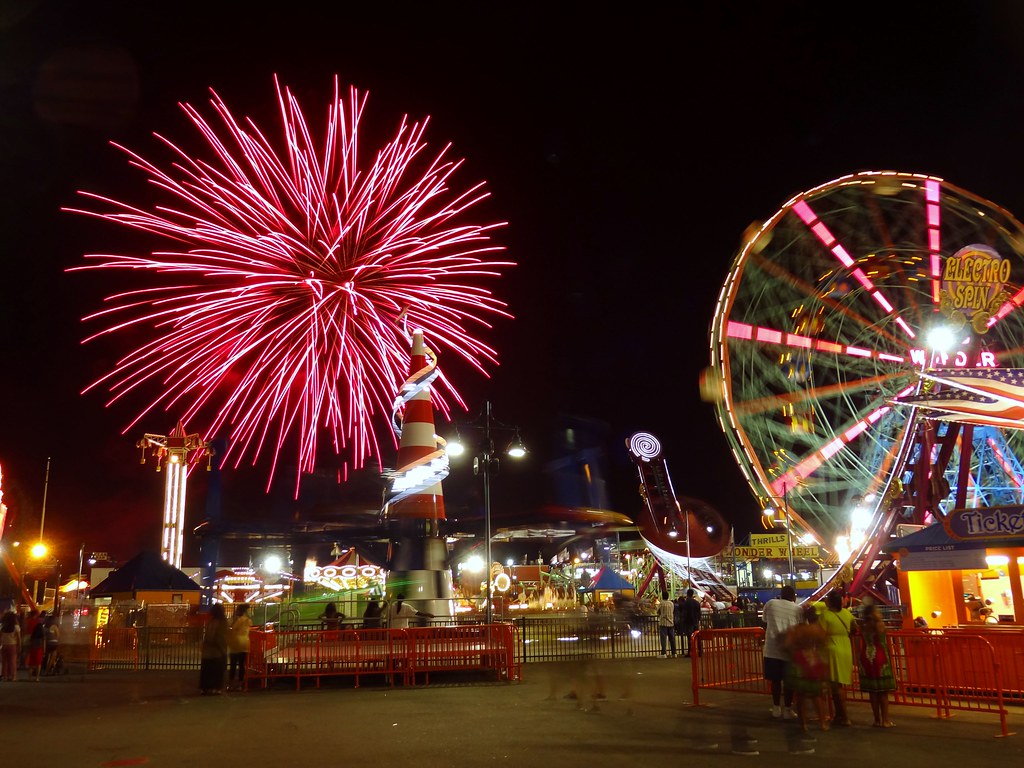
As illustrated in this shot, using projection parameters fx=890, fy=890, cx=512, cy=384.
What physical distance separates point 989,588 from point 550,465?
5465 cm

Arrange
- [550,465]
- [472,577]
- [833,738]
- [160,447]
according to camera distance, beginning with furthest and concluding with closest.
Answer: [550,465] < [472,577] < [160,447] < [833,738]

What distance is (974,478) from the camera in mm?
31109

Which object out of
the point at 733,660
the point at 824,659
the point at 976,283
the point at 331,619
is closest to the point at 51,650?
the point at 331,619

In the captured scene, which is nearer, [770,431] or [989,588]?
[989,588]

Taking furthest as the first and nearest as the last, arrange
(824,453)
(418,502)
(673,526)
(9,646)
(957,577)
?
(673,526) < (824,453) < (418,502) < (9,646) < (957,577)

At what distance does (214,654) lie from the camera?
1554 centimetres

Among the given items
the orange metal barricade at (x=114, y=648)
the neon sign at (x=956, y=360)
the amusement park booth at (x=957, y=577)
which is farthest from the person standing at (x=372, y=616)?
the neon sign at (x=956, y=360)

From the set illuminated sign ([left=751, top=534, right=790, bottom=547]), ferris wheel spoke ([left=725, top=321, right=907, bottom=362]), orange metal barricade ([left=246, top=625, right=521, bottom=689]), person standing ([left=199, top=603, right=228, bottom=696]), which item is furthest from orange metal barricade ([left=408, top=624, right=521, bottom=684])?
A: illuminated sign ([left=751, top=534, right=790, bottom=547])

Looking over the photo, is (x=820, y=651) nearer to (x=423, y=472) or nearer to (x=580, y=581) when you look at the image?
(x=423, y=472)

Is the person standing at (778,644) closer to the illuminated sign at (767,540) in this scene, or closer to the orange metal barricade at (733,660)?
the orange metal barricade at (733,660)

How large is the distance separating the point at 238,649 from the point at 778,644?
31.4ft

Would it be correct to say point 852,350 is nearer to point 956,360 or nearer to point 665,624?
point 956,360

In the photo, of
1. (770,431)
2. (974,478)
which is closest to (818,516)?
(770,431)

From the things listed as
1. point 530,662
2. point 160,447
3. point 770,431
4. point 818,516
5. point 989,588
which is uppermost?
point 160,447
